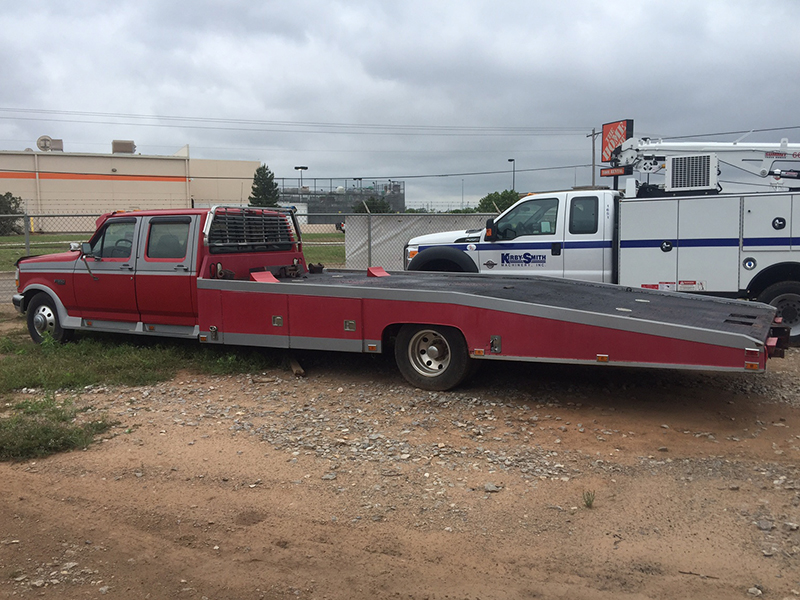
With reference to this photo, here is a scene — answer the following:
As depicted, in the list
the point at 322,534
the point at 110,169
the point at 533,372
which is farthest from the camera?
the point at 110,169

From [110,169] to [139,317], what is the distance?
58.1 meters

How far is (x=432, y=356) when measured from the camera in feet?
23.4

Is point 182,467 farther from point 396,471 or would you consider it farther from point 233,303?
point 233,303

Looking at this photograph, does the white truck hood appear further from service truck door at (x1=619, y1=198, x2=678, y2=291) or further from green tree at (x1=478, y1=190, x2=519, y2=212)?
green tree at (x1=478, y1=190, x2=519, y2=212)

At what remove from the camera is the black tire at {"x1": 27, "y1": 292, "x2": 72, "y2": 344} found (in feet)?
30.7

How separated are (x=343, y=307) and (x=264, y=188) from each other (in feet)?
184

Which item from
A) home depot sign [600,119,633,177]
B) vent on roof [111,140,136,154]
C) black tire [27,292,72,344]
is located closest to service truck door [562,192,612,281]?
home depot sign [600,119,633,177]

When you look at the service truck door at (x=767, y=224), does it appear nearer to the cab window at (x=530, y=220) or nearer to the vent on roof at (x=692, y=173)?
the vent on roof at (x=692, y=173)

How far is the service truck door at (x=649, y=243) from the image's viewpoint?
9.95 m

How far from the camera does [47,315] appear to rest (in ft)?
31.0

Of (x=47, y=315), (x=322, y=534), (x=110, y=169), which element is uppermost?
(x=110, y=169)

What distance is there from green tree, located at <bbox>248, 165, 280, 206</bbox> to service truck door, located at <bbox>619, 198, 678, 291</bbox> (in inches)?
2008

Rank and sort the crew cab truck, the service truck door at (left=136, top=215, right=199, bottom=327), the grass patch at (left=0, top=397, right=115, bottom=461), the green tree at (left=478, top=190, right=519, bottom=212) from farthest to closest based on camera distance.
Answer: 1. the green tree at (left=478, top=190, right=519, bottom=212)
2. the service truck door at (left=136, top=215, right=199, bottom=327)
3. the crew cab truck
4. the grass patch at (left=0, top=397, right=115, bottom=461)

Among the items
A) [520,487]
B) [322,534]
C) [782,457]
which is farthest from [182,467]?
[782,457]
